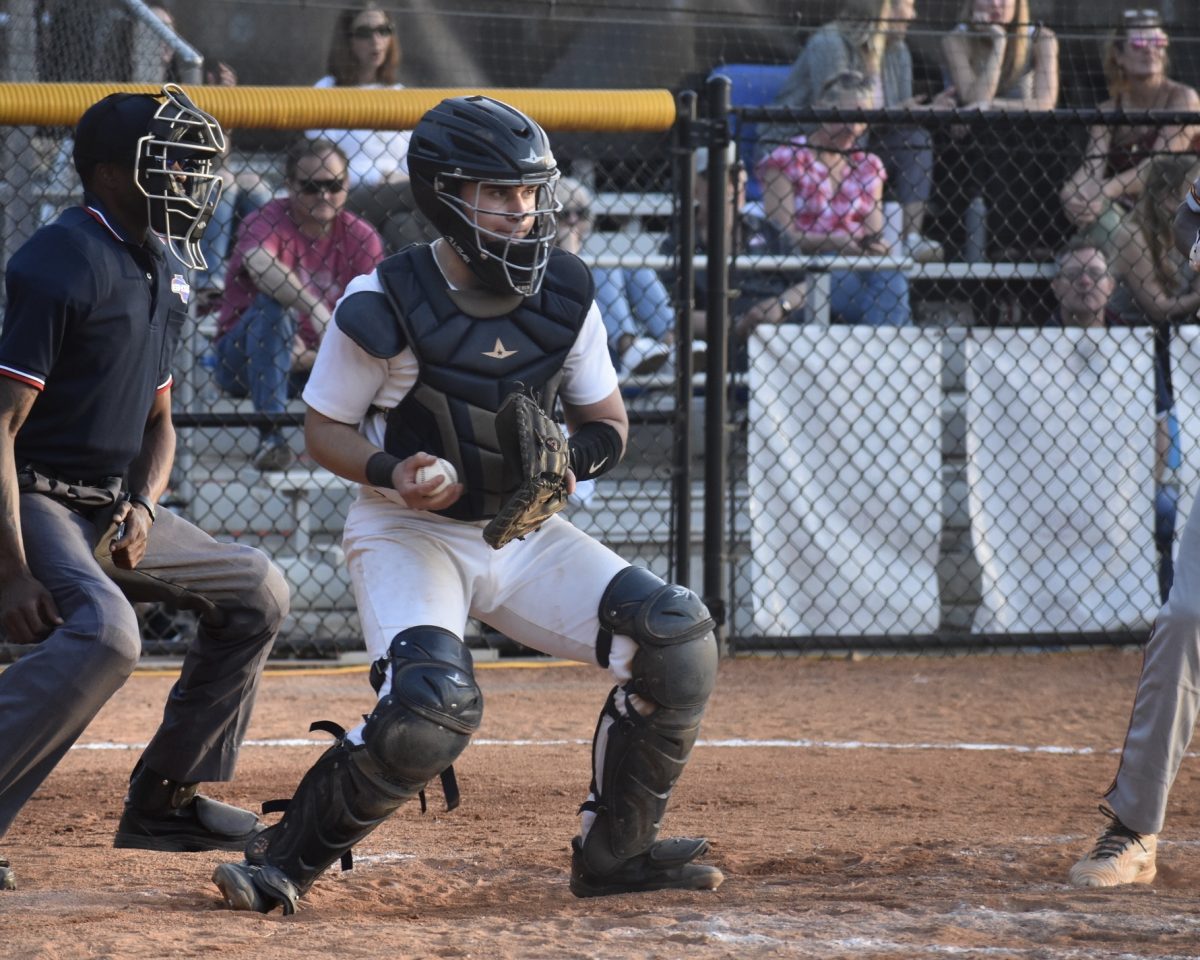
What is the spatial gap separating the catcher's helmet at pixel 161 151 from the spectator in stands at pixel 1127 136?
5148mm

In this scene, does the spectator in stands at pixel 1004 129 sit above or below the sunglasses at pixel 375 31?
below

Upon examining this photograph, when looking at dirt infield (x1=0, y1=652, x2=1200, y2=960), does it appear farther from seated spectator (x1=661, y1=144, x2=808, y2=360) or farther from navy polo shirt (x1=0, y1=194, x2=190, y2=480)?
seated spectator (x1=661, y1=144, x2=808, y2=360)

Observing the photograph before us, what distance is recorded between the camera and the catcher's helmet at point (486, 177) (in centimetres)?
351

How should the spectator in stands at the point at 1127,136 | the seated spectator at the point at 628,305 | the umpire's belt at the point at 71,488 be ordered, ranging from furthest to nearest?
the spectator in stands at the point at 1127,136 < the seated spectator at the point at 628,305 < the umpire's belt at the point at 71,488

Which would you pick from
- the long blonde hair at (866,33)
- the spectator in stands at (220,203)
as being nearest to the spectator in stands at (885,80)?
the long blonde hair at (866,33)

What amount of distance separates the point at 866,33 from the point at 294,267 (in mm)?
3487

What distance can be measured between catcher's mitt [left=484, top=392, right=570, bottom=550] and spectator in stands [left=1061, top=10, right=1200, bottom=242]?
17.1 feet

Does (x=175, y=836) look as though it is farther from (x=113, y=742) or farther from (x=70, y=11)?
(x=70, y=11)

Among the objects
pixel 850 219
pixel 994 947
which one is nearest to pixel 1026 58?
pixel 850 219

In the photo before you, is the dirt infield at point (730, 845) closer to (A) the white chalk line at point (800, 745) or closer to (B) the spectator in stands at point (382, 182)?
(A) the white chalk line at point (800, 745)

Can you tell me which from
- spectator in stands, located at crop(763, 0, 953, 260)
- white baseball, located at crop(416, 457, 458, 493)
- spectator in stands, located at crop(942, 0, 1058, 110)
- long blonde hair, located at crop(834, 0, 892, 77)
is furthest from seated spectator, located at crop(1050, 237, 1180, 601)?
white baseball, located at crop(416, 457, 458, 493)

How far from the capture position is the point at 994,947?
301 cm

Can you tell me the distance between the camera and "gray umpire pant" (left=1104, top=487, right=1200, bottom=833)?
142 inches

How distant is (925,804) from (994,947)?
1.64 metres
